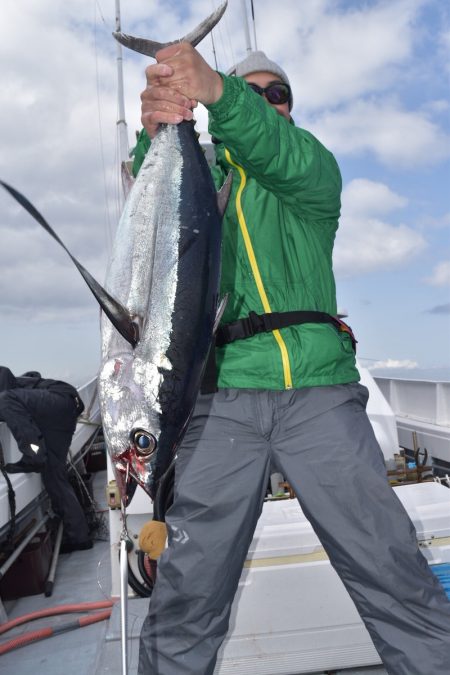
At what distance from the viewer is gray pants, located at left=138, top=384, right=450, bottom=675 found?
1677mm

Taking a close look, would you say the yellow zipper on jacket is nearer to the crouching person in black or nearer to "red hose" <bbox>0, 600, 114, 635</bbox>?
"red hose" <bbox>0, 600, 114, 635</bbox>

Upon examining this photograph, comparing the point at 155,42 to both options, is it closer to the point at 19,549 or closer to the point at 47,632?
the point at 47,632

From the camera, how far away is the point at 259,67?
215 cm

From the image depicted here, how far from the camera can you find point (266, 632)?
7.79 ft

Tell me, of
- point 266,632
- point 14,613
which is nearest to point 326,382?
point 266,632

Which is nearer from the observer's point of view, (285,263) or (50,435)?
(285,263)

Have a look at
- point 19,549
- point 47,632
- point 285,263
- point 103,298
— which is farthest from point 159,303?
point 19,549

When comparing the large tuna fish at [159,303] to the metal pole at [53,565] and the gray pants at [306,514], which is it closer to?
A: the gray pants at [306,514]

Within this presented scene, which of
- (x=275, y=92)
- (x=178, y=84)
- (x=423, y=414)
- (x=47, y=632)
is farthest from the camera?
(x=423, y=414)

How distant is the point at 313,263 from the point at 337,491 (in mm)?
777

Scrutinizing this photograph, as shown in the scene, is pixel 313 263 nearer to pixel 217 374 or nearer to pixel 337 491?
pixel 217 374

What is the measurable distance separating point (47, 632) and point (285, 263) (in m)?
2.71

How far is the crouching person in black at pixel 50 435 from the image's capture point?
4.38 metres

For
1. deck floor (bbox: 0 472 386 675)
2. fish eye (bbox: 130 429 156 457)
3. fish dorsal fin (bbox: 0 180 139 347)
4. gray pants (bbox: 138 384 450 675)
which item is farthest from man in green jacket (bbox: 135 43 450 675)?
deck floor (bbox: 0 472 386 675)
